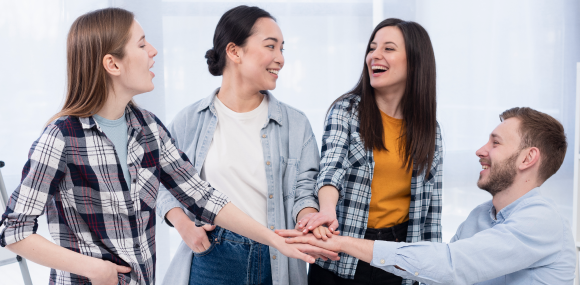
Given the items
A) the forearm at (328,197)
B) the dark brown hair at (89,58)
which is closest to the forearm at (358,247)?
the forearm at (328,197)

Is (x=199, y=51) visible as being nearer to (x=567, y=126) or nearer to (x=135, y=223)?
(x=135, y=223)

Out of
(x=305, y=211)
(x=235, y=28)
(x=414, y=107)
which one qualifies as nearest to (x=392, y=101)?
(x=414, y=107)

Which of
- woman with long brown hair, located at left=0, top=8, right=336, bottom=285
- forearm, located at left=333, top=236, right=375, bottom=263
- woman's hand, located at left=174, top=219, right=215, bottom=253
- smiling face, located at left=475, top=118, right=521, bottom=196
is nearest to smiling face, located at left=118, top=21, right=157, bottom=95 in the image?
woman with long brown hair, located at left=0, top=8, right=336, bottom=285

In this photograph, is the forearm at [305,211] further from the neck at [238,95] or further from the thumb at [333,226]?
the neck at [238,95]

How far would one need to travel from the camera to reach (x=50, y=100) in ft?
8.80

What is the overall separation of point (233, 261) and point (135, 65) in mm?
733

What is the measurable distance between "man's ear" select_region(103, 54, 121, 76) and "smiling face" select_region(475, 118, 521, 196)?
1.17 meters

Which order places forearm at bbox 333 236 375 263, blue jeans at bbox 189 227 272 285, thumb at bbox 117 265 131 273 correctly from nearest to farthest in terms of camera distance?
thumb at bbox 117 265 131 273 → forearm at bbox 333 236 375 263 → blue jeans at bbox 189 227 272 285

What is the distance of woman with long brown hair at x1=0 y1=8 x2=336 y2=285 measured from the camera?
1052mm

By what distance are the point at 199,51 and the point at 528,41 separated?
242 cm

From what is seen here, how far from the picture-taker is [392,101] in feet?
5.89

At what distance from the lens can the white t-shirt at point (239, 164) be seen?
1606 mm

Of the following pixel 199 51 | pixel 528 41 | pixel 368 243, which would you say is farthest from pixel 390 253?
pixel 528 41

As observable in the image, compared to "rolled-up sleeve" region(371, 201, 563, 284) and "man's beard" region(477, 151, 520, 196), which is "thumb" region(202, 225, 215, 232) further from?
"man's beard" region(477, 151, 520, 196)
